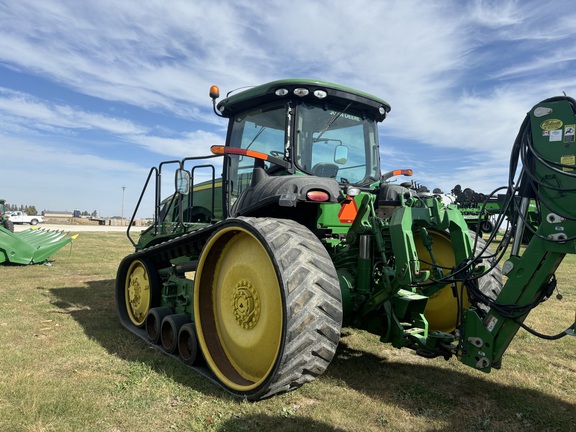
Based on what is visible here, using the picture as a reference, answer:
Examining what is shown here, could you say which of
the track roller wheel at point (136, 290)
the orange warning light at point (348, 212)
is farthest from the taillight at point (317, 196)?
the track roller wheel at point (136, 290)

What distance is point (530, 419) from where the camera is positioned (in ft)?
10.9

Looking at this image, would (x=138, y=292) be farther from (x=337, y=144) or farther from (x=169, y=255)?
(x=337, y=144)

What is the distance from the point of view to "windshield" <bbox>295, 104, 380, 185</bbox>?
4660 mm

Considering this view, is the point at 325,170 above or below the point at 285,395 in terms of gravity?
above

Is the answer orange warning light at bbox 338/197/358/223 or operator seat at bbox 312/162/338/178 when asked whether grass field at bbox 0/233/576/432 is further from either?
operator seat at bbox 312/162/338/178

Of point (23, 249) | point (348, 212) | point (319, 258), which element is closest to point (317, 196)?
point (348, 212)

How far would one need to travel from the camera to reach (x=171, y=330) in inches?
193

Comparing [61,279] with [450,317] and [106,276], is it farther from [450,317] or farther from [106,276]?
[450,317]

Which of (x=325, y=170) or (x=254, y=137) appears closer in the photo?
(x=325, y=170)

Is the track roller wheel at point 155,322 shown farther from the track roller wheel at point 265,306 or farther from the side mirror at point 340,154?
the side mirror at point 340,154

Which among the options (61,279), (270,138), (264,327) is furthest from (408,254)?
(61,279)

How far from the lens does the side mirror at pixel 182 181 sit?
550 centimetres

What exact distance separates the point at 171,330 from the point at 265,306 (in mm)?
1770

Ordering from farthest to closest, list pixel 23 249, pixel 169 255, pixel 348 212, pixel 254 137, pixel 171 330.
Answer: pixel 23 249
pixel 169 255
pixel 254 137
pixel 171 330
pixel 348 212
